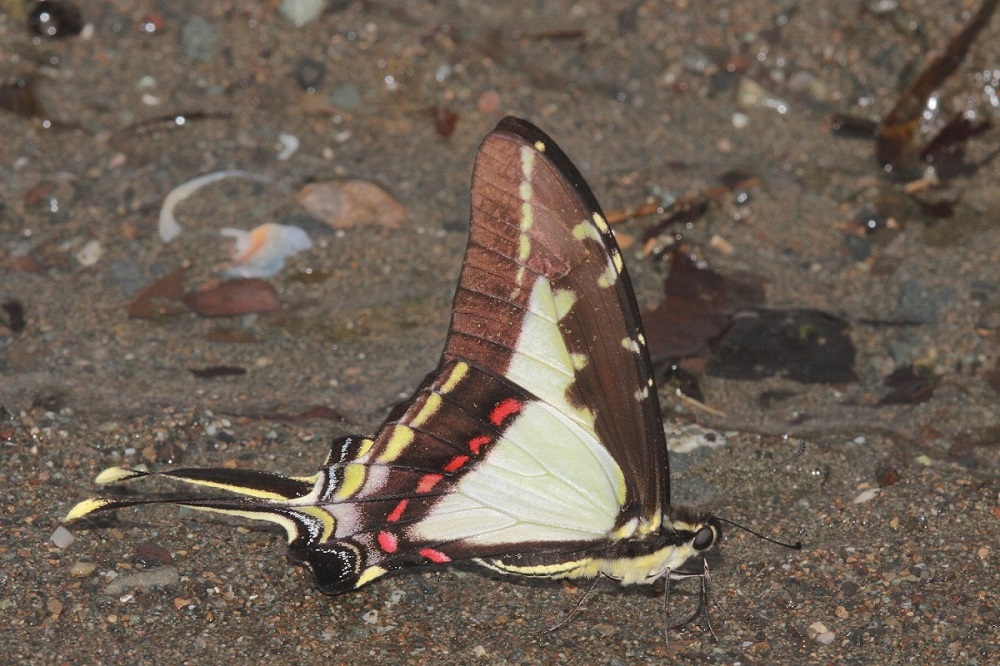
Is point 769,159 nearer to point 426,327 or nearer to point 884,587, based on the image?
point 426,327

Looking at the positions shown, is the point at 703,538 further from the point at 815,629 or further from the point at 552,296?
the point at 552,296

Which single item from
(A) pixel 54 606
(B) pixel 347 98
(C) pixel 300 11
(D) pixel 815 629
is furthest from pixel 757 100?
(A) pixel 54 606

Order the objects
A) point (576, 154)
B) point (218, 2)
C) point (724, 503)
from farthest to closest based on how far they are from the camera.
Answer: point (218, 2)
point (576, 154)
point (724, 503)

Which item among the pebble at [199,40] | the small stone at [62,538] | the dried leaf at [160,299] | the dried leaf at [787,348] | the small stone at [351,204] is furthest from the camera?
the pebble at [199,40]

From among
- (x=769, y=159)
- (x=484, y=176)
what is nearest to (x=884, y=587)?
(x=484, y=176)

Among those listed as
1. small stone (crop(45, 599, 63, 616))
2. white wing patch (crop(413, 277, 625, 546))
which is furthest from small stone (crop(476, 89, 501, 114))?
small stone (crop(45, 599, 63, 616))

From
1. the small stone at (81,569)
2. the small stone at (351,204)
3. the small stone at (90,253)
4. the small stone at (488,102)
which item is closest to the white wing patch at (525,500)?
the small stone at (81,569)

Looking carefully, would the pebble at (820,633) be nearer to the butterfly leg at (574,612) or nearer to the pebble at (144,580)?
the butterfly leg at (574,612)

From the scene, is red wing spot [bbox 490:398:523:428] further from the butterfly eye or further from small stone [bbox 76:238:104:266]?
small stone [bbox 76:238:104:266]
